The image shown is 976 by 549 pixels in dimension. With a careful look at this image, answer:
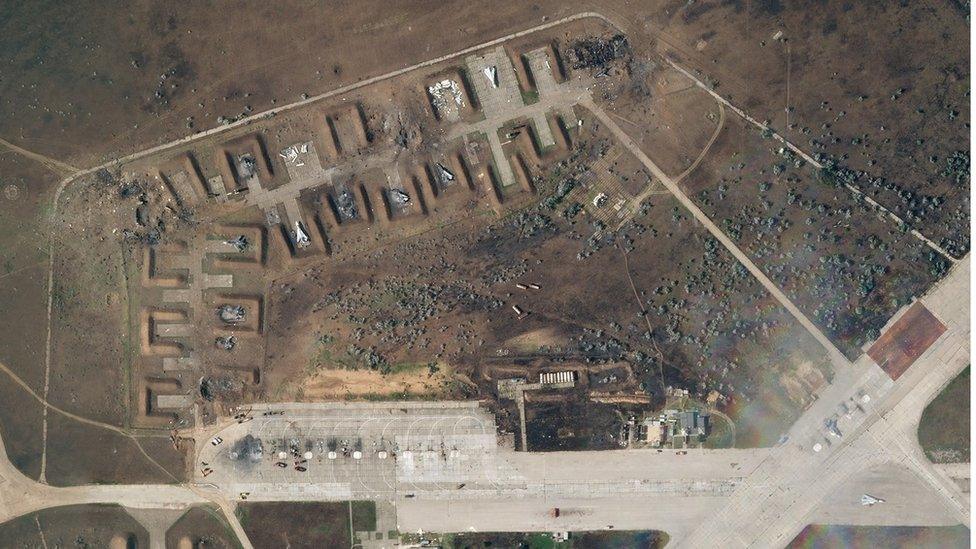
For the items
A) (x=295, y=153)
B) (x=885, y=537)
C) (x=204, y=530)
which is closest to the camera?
(x=885, y=537)

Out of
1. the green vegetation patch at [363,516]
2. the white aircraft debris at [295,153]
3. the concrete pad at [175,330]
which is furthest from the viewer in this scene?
the concrete pad at [175,330]

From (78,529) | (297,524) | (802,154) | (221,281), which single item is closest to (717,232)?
(802,154)

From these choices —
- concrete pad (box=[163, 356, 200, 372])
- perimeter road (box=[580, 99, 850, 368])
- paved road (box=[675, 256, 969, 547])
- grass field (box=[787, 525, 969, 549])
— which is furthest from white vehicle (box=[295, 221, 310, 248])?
grass field (box=[787, 525, 969, 549])

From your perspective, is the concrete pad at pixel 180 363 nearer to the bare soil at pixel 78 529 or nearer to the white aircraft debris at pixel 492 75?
the bare soil at pixel 78 529

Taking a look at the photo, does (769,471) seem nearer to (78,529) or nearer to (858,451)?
(858,451)

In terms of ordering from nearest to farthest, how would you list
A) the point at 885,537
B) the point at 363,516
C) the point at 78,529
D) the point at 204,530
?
1. the point at 885,537
2. the point at 363,516
3. the point at 204,530
4. the point at 78,529

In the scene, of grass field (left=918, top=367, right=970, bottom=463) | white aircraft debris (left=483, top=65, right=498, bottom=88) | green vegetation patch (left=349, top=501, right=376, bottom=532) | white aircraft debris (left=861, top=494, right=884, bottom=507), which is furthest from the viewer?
green vegetation patch (left=349, top=501, right=376, bottom=532)

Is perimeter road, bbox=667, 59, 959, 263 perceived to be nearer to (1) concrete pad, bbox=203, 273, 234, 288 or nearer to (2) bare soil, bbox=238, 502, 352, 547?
(1) concrete pad, bbox=203, 273, 234, 288

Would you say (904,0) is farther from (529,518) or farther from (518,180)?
(529,518)

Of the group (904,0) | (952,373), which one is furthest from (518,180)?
(952,373)

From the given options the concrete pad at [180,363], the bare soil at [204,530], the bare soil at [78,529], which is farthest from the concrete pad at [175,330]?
the bare soil at [78,529]

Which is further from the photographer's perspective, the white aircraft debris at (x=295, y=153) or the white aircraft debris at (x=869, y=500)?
the white aircraft debris at (x=295, y=153)
